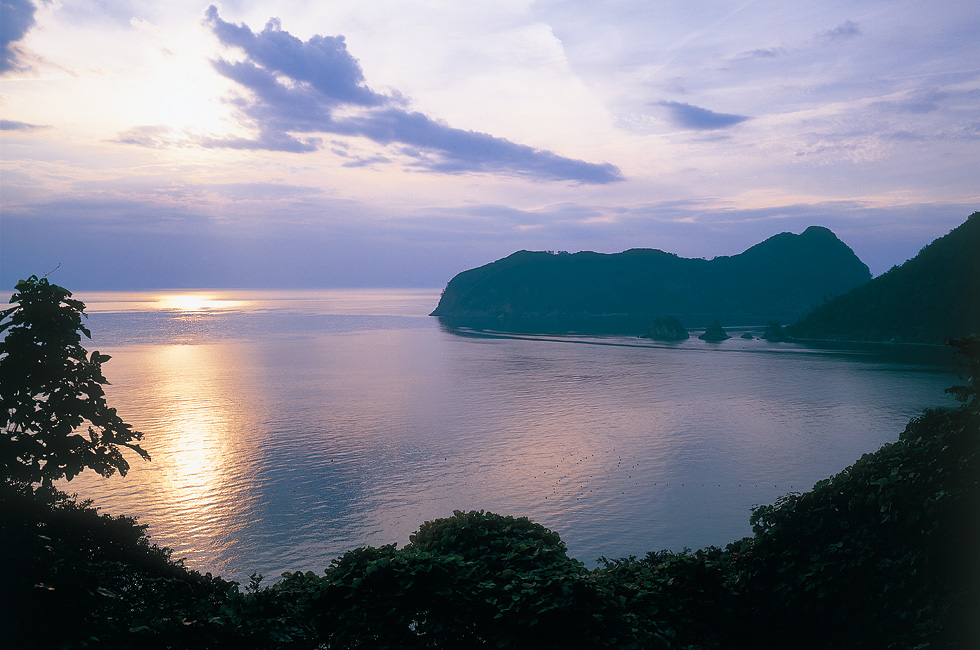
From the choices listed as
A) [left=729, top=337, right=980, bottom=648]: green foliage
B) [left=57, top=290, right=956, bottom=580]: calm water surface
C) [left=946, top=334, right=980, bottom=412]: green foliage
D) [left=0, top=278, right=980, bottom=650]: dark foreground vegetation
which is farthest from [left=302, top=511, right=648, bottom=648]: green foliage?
[left=57, top=290, right=956, bottom=580]: calm water surface

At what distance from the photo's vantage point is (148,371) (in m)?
110

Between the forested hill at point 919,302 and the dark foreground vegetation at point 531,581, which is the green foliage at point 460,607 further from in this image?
the forested hill at point 919,302

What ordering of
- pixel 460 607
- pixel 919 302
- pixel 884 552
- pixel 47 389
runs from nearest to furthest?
pixel 460 607
pixel 47 389
pixel 884 552
pixel 919 302

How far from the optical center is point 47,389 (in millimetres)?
15508

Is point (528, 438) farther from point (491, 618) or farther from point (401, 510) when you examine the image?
point (491, 618)

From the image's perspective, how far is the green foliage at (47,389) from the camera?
15188 millimetres

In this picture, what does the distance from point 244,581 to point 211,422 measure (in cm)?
4320

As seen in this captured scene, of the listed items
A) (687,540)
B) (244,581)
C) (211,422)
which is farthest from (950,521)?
(211,422)

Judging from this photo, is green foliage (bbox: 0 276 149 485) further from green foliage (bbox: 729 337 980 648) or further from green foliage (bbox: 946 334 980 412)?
green foliage (bbox: 946 334 980 412)

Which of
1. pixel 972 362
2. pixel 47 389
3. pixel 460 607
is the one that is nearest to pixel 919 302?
pixel 972 362

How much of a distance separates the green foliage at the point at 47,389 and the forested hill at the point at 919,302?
166846 mm

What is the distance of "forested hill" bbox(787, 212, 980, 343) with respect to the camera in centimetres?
14612

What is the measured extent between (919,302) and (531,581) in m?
180

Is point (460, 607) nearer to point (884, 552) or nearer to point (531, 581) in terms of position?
point (531, 581)
